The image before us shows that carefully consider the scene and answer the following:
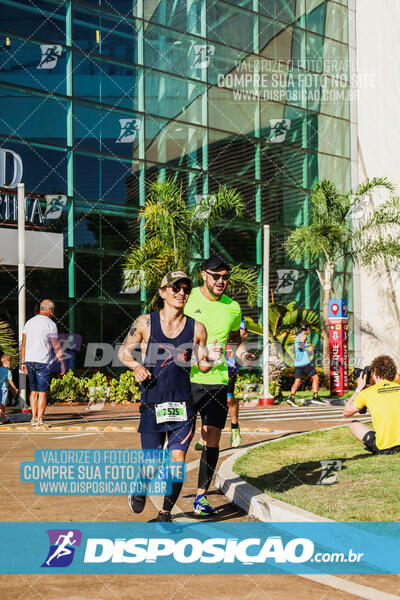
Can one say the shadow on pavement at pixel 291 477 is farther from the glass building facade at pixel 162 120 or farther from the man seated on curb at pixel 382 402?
the glass building facade at pixel 162 120

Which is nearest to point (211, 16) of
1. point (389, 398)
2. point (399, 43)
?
point (399, 43)

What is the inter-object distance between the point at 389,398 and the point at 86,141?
18024 millimetres

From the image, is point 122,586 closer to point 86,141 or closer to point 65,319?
point 65,319

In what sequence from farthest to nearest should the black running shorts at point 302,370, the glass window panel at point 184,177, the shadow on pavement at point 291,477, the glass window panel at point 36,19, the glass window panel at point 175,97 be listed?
1. the glass window panel at point 175,97
2. the glass window panel at point 184,177
3. the glass window panel at point 36,19
4. the black running shorts at point 302,370
5. the shadow on pavement at point 291,477

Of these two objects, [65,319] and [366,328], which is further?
[366,328]

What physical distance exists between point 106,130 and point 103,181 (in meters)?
1.73

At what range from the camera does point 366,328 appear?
1252 inches

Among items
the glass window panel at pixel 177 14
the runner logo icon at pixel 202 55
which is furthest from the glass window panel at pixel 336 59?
the glass window panel at pixel 177 14

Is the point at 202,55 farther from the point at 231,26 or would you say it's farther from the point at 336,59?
the point at 336,59

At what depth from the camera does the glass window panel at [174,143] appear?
26047mm

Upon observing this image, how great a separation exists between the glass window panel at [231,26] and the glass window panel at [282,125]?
2.36m

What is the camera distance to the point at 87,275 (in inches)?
Answer: 931

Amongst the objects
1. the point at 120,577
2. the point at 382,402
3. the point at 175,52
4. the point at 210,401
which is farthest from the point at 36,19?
the point at 120,577

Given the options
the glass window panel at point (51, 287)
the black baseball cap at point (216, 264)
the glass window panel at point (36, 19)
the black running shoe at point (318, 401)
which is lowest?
the black running shoe at point (318, 401)
